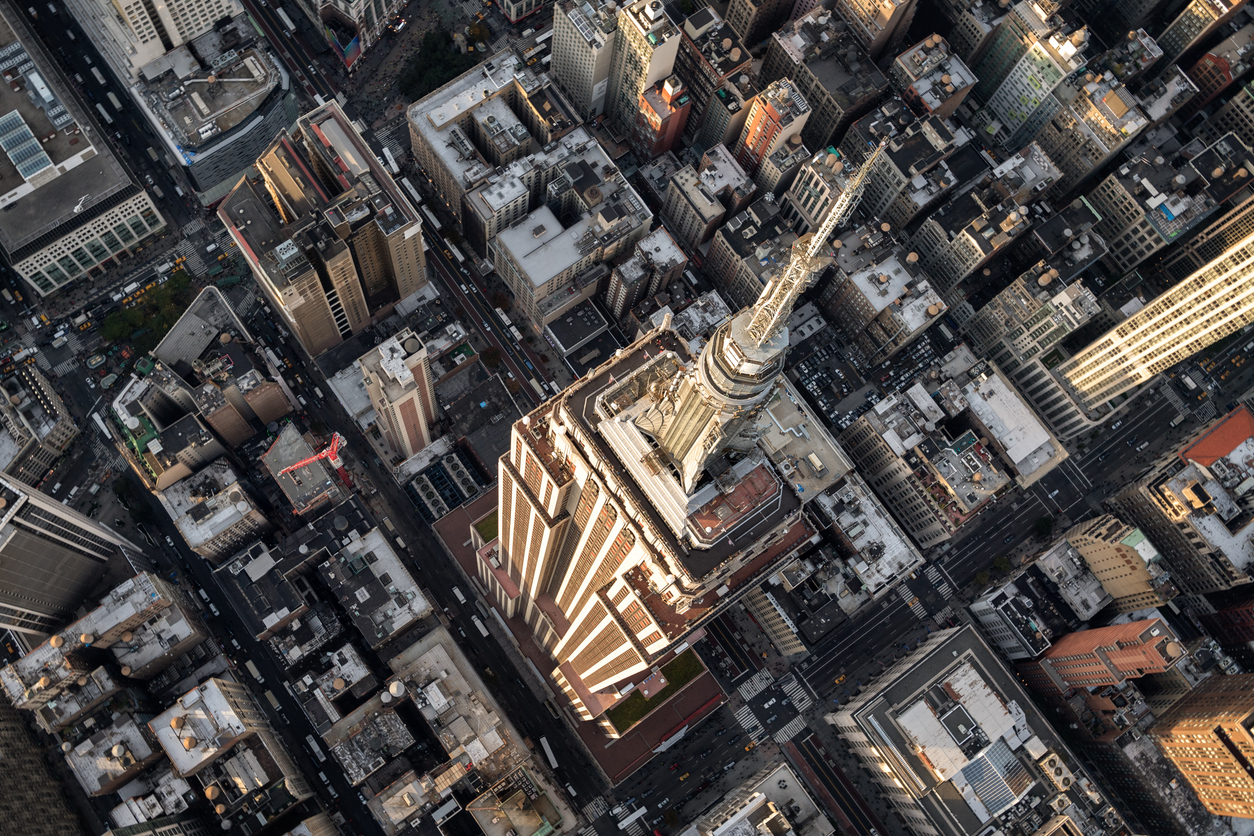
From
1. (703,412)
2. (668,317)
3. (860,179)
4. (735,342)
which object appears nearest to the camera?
(860,179)

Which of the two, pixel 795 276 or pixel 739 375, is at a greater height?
pixel 795 276

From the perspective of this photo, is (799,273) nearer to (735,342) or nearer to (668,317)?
(735,342)

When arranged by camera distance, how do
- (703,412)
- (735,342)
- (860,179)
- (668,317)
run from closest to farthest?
(860,179), (735,342), (703,412), (668,317)

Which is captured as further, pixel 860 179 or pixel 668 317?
pixel 668 317

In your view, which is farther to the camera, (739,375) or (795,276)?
(739,375)

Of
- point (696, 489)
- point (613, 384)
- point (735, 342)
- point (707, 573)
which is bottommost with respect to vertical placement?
point (707, 573)

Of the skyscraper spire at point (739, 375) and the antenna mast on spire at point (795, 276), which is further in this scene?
the skyscraper spire at point (739, 375)

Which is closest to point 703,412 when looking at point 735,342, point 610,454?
point 735,342

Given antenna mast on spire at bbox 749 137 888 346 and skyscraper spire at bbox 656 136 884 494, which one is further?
skyscraper spire at bbox 656 136 884 494
